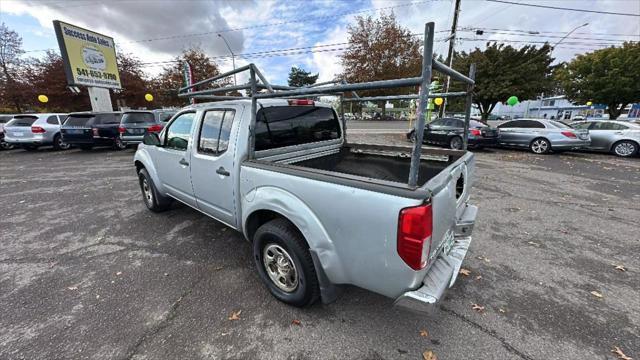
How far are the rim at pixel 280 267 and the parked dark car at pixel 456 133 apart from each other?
9.71m

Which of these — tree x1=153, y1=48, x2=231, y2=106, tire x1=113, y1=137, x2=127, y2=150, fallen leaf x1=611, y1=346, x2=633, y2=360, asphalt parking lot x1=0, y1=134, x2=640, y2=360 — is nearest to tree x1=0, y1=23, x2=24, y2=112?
tree x1=153, y1=48, x2=231, y2=106

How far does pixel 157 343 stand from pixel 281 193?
5.10 ft

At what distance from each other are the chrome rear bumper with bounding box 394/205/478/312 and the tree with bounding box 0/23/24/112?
33.9 metres

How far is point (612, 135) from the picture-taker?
10547 millimetres

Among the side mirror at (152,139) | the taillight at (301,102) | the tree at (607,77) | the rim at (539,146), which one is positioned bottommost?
the rim at (539,146)

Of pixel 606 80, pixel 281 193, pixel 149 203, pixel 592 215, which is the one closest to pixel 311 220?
pixel 281 193

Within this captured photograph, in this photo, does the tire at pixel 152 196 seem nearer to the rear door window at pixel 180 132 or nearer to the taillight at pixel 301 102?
the rear door window at pixel 180 132

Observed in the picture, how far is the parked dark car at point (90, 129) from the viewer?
10961mm

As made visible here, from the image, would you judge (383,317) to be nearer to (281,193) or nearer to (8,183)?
(281,193)

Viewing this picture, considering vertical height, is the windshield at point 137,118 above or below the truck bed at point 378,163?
above

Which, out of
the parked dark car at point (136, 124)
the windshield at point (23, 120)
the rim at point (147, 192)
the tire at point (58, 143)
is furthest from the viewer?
the tire at point (58, 143)

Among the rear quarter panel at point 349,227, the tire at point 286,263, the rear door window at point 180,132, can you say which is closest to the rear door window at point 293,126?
the rear quarter panel at point 349,227

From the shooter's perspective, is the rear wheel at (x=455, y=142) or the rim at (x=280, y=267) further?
the rear wheel at (x=455, y=142)

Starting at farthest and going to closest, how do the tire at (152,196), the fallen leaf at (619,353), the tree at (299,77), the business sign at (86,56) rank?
1. the tree at (299,77)
2. the business sign at (86,56)
3. the tire at (152,196)
4. the fallen leaf at (619,353)
